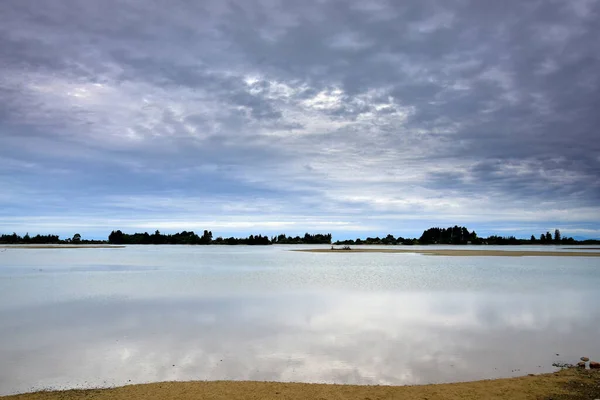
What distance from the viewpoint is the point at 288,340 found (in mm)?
17188

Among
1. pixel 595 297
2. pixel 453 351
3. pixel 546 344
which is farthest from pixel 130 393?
pixel 595 297

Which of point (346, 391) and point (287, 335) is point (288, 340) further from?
point (346, 391)

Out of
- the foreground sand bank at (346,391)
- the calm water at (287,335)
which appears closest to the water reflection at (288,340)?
the calm water at (287,335)

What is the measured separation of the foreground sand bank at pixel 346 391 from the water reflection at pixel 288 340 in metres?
1.01

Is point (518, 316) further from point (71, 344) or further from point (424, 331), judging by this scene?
point (71, 344)

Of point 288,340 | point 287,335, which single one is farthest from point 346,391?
point 287,335

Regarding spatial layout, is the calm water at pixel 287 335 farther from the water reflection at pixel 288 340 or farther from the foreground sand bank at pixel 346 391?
the foreground sand bank at pixel 346 391

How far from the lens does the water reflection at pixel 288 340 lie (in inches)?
505

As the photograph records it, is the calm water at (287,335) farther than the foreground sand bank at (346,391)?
Yes

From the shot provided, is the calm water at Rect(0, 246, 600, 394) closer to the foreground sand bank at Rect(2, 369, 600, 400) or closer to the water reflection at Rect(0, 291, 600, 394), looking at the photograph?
the water reflection at Rect(0, 291, 600, 394)

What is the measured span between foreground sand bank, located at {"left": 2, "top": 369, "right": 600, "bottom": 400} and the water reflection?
3.32ft

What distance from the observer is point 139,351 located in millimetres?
15172

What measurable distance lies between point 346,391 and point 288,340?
→ 260 inches

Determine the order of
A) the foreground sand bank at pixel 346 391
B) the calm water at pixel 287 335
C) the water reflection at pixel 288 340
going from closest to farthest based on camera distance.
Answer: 1. the foreground sand bank at pixel 346 391
2. the water reflection at pixel 288 340
3. the calm water at pixel 287 335
